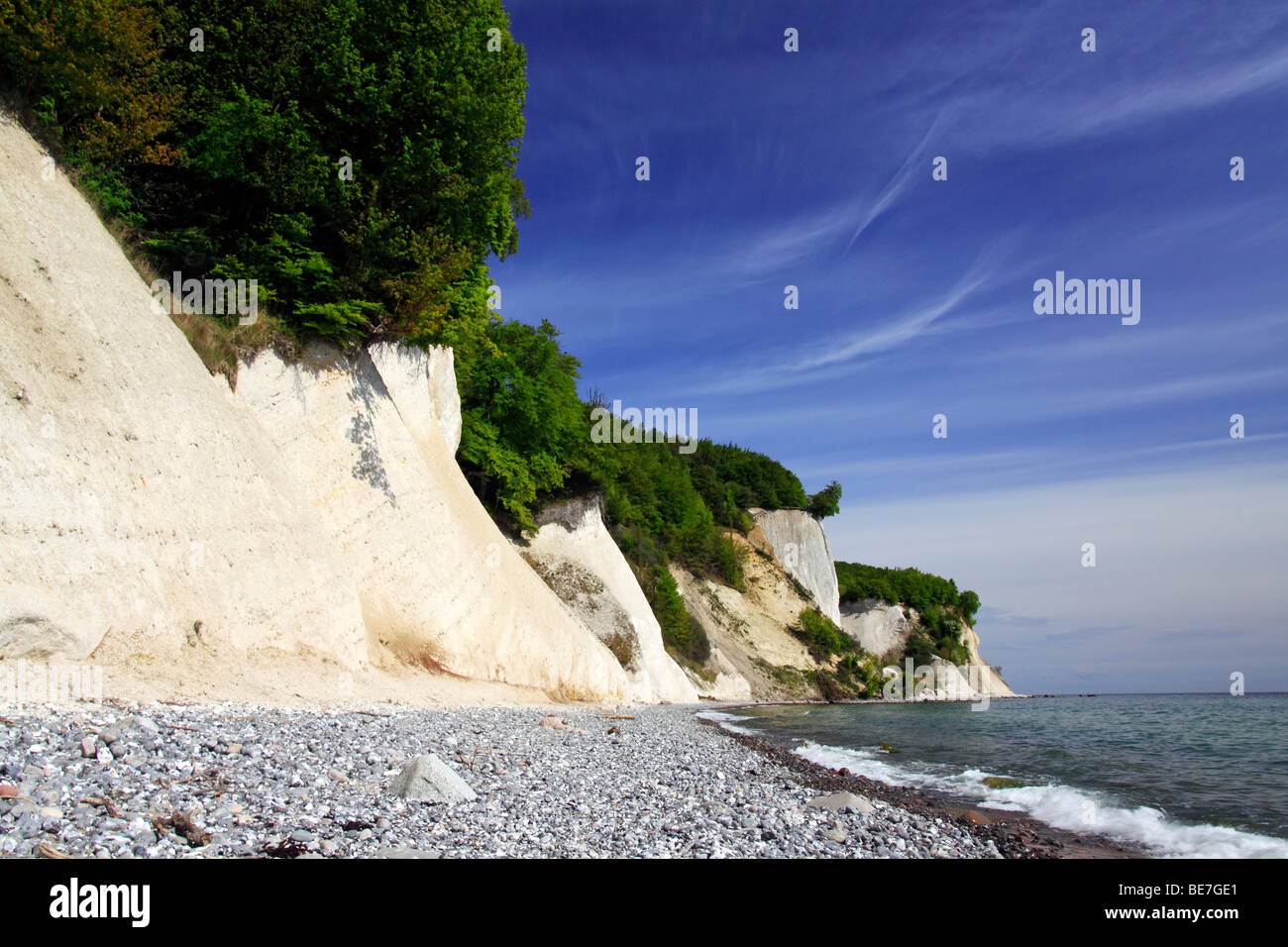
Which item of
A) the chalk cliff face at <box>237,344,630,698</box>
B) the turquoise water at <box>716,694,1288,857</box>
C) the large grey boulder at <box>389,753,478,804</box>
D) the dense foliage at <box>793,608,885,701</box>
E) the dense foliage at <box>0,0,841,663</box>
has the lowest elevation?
the dense foliage at <box>793,608,885,701</box>

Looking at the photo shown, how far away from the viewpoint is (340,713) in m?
12.1

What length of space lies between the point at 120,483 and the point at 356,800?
8.55 metres

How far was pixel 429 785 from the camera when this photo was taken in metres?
7.25

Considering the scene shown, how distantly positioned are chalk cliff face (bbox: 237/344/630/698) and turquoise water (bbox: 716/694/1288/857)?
975cm

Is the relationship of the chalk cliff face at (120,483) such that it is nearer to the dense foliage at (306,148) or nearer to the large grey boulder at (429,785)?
the dense foliage at (306,148)

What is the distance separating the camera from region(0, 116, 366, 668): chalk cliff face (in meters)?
10.3

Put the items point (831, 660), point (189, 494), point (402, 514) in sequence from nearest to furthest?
point (189, 494), point (402, 514), point (831, 660)

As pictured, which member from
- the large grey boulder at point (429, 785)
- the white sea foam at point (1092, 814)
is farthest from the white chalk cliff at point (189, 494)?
the white sea foam at point (1092, 814)

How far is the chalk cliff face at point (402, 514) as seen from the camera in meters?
18.3

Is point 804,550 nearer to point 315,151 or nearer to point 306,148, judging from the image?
point 315,151

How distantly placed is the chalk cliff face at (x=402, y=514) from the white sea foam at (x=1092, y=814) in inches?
433

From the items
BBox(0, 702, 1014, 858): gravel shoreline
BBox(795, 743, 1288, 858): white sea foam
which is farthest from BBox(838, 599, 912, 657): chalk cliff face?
BBox(0, 702, 1014, 858): gravel shoreline

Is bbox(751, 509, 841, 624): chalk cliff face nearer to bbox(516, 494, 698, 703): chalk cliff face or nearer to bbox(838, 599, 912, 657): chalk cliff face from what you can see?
bbox(838, 599, 912, 657): chalk cliff face

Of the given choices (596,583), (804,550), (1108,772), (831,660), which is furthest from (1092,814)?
(804,550)
